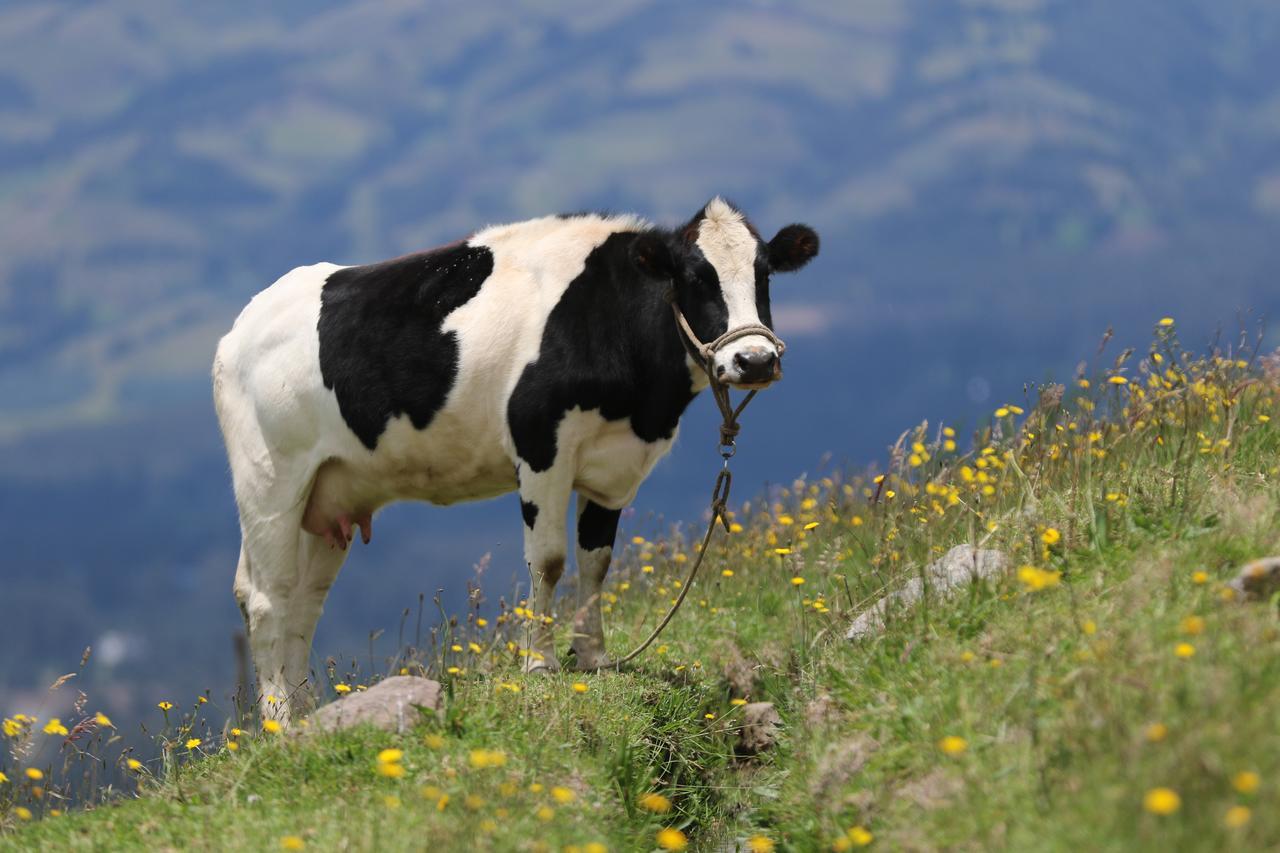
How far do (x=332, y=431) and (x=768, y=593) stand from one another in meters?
3.42

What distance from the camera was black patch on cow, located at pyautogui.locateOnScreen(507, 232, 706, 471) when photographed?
8.70m

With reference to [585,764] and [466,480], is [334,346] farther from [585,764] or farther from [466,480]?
[585,764]

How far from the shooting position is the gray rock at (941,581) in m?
7.28

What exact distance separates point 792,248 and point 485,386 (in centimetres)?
215

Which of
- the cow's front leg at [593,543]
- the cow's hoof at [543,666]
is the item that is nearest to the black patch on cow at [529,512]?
the cow's front leg at [593,543]

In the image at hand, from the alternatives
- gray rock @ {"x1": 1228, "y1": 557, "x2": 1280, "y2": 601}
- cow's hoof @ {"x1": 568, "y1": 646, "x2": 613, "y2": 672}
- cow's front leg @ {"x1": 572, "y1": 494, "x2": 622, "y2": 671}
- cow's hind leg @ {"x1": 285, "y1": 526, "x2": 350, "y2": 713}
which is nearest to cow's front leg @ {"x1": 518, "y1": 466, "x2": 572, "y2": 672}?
cow's hoof @ {"x1": 568, "y1": 646, "x2": 613, "y2": 672}

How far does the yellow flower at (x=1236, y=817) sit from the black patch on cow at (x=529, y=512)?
505 centimetres

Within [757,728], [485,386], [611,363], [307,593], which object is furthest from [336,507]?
[757,728]

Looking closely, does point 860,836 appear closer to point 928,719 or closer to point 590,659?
point 928,719

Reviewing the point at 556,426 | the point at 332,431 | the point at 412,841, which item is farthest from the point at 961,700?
the point at 332,431

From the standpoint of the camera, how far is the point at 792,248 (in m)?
9.03

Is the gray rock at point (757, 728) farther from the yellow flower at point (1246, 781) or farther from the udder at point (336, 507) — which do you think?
the yellow flower at point (1246, 781)

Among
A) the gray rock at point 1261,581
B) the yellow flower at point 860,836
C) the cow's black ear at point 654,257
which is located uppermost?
the cow's black ear at point 654,257

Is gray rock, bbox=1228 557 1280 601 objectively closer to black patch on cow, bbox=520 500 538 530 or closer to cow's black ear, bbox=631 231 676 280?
cow's black ear, bbox=631 231 676 280
